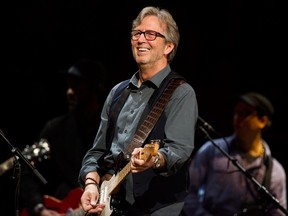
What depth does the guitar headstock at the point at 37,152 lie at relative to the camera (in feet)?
18.1

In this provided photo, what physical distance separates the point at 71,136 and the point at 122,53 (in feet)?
4.83

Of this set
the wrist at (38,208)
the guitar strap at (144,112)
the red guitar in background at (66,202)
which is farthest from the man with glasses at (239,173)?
the guitar strap at (144,112)

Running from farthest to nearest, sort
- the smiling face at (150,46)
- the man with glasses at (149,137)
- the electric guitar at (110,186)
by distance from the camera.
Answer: the smiling face at (150,46) < the man with glasses at (149,137) < the electric guitar at (110,186)

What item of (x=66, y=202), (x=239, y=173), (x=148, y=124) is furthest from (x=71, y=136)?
(x=148, y=124)

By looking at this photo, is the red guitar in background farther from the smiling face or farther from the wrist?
the smiling face

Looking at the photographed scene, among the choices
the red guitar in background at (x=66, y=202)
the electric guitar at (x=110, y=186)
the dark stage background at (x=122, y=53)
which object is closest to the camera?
the electric guitar at (x=110, y=186)

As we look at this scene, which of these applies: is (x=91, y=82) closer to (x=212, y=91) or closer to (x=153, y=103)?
(x=212, y=91)

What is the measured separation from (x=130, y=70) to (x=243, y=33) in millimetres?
1451

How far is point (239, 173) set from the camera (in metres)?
5.91

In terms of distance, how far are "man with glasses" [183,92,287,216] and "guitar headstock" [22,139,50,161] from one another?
1.36 meters

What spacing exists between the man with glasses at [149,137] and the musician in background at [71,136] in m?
2.03

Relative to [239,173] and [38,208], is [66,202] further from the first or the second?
[239,173]

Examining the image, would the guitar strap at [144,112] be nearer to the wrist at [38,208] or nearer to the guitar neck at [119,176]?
the guitar neck at [119,176]

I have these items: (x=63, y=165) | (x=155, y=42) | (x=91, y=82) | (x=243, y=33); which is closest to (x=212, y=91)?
(x=243, y=33)
